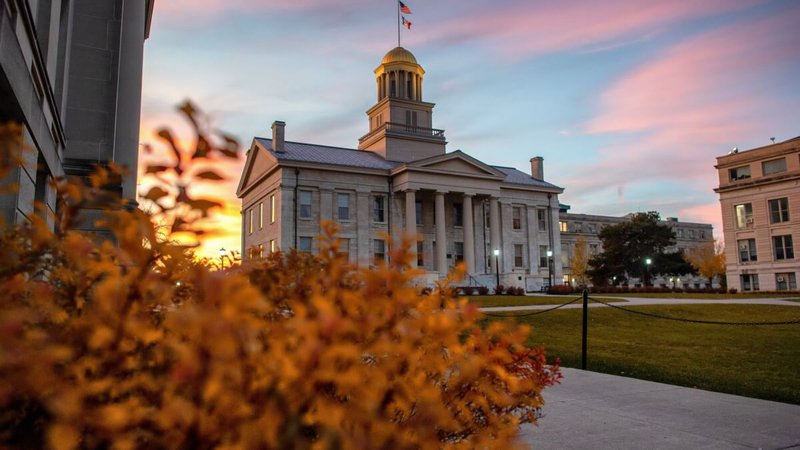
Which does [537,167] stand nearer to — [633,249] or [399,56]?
[399,56]

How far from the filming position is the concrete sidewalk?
17.8ft

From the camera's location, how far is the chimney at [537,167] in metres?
66.2

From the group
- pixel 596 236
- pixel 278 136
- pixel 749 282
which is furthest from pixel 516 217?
pixel 596 236

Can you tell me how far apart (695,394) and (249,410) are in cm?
851

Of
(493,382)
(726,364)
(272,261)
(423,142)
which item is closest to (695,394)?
(726,364)

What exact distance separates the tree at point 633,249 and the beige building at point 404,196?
862 inches

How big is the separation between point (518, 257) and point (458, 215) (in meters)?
8.86

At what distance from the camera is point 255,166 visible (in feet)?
186

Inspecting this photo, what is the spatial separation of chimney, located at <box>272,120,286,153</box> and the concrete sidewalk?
45581 millimetres

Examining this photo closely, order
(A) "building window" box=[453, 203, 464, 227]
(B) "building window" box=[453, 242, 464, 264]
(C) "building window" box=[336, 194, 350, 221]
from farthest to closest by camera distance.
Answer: (A) "building window" box=[453, 203, 464, 227]
(B) "building window" box=[453, 242, 464, 264]
(C) "building window" box=[336, 194, 350, 221]

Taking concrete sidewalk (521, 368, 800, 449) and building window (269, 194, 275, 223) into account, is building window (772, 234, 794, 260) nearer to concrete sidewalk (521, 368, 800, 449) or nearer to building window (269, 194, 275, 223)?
building window (269, 194, 275, 223)

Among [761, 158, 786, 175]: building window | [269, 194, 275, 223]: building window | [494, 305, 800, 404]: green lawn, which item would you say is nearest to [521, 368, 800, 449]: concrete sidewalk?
[494, 305, 800, 404]: green lawn

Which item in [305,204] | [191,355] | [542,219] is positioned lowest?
[191,355]

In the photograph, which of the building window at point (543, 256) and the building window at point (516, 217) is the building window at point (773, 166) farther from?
the building window at point (516, 217)
